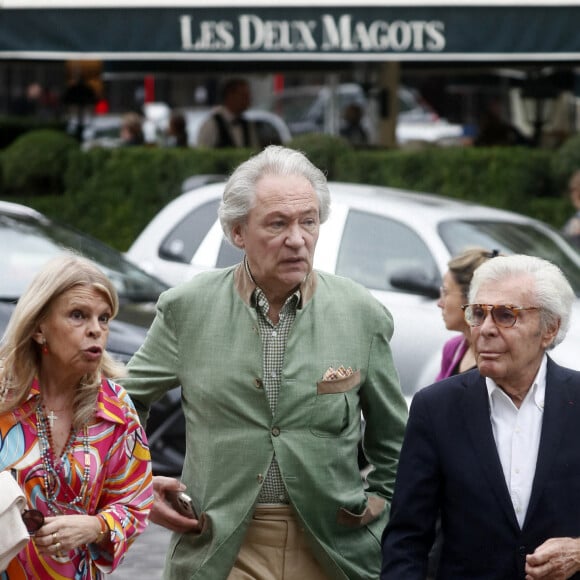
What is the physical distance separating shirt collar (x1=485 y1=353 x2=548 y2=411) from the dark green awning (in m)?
9.86

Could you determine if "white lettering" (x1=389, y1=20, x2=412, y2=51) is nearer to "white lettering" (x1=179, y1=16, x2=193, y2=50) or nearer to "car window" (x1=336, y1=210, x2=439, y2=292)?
"white lettering" (x1=179, y1=16, x2=193, y2=50)

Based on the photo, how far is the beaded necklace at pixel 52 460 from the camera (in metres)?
3.68

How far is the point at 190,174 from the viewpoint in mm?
16250

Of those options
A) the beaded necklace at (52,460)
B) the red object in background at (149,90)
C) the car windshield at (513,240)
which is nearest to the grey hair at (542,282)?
the beaded necklace at (52,460)

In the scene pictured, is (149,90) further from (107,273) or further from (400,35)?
(107,273)

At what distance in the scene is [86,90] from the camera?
74.8ft

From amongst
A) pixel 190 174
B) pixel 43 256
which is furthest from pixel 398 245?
pixel 190 174

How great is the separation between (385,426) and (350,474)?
19 cm

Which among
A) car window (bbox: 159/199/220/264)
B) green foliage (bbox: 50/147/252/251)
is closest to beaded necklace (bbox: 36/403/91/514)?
car window (bbox: 159/199/220/264)

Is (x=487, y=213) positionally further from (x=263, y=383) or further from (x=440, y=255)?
(x=263, y=383)

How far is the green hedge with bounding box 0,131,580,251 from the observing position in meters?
15.3

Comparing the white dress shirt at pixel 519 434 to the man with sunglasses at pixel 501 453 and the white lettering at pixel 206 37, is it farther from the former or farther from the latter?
the white lettering at pixel 206 37

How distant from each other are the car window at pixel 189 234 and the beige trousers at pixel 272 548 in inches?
249

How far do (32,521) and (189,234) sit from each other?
22.8ft
